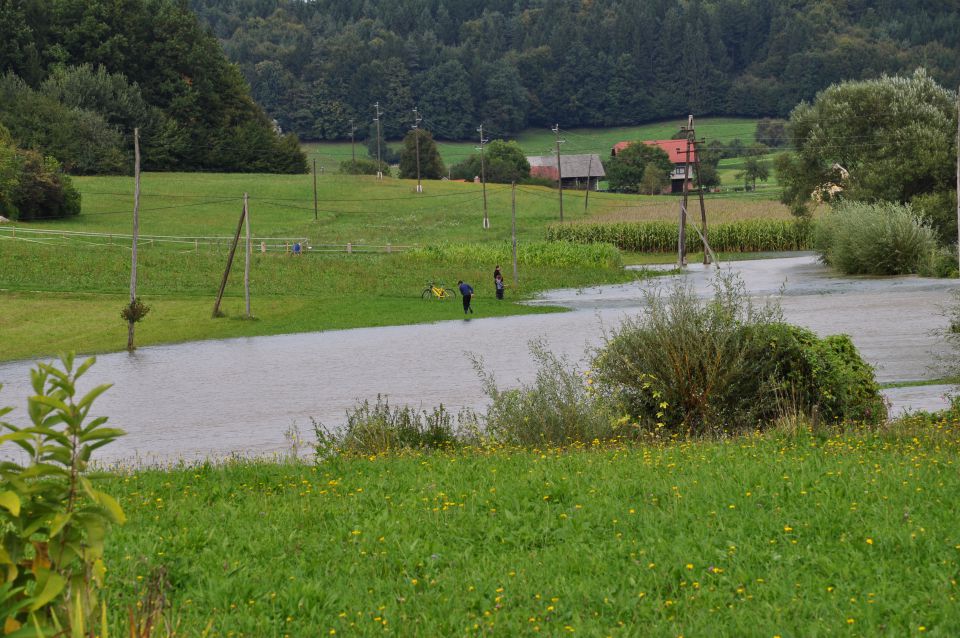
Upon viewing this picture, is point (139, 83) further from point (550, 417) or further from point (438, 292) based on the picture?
point (550, 417)

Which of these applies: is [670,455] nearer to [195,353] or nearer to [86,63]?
[195,353]

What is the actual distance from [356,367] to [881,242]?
1340 inches

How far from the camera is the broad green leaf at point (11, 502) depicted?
139 inches

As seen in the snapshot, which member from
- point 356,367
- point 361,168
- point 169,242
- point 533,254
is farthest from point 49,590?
point 361,168

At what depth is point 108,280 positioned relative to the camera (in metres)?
52.5

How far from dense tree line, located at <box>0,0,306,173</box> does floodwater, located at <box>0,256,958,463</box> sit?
74.4 metres

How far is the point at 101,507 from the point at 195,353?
3156 cm

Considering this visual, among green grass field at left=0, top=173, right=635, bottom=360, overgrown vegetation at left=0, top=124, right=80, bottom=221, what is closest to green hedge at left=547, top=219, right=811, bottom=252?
green grass field at left=0, top=173, right=635, bottom=360

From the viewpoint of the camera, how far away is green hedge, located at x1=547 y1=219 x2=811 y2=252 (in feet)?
251

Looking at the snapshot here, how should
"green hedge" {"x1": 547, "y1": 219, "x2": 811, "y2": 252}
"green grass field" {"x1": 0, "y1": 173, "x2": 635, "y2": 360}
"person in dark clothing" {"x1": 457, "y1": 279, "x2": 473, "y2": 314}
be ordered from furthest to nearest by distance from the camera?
"green hedge" {"x1": 547, "y1": 219, "x2": 811, "y2": 252}
"person in dark clothing" {"x1": 457, "y1": 279, "x2": 473, "y2": 314}
"green grass field" {"x1": 0, "y1": 173, "x2": 635, "y2": 360}

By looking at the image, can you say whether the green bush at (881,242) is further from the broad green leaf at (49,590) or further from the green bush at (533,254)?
the broad green leaf at (49,590)

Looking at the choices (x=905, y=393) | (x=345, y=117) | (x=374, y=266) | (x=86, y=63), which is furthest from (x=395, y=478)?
(x=345, y=117)

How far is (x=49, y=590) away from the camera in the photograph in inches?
148

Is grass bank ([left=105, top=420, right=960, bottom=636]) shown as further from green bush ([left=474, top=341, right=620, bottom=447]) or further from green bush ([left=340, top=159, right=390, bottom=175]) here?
green bush ([left=340, top=159, right=390, bottom=175])
